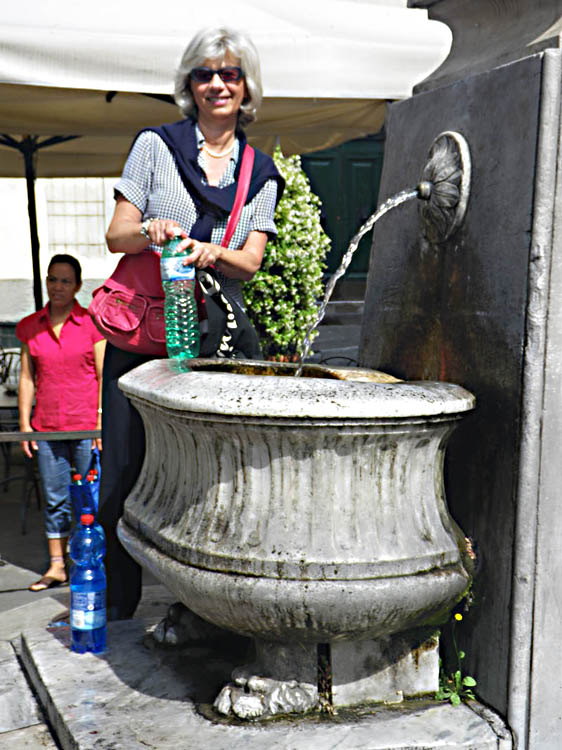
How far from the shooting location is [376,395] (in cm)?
257

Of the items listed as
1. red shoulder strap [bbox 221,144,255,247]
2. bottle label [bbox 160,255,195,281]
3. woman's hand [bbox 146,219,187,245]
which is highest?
red shoulder strap [bbox 221,144,255,247]

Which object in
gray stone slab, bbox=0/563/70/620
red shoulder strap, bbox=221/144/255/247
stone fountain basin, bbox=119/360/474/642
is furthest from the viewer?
gray stone slab, bbox=0/563/70/620

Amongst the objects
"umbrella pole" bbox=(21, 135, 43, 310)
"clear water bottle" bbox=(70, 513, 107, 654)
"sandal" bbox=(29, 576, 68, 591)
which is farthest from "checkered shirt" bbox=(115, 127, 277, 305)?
"umbrella pole" bbox=(21, 135, 43, 310)

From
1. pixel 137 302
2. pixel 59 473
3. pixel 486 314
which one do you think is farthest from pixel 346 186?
pixel 486 314

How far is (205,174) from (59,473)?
2158 mm

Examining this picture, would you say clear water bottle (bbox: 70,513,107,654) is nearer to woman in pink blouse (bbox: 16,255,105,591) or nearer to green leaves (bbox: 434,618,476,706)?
green leaves (bbox: 434,618,476,706)

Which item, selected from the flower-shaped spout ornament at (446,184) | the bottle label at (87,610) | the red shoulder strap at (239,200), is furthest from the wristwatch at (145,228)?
the bottle label at (87,610)

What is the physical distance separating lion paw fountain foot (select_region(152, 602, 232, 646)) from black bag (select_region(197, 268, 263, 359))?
91cm

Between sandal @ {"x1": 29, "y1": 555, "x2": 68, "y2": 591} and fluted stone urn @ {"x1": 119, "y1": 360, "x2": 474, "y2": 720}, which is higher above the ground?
fluted stone urn @ {"x1": 119, "y1": 360, "x2": 474, "y2": 720}

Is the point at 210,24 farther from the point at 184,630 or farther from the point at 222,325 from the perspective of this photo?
the point at 184,630

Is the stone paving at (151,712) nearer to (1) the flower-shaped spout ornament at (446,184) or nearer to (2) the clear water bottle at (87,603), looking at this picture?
(2) the clear water bottle at (87,603)

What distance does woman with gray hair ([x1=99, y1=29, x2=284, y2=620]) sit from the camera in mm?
3379

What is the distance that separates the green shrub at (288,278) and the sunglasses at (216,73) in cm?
538

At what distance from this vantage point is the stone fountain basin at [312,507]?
2576 millimetres
